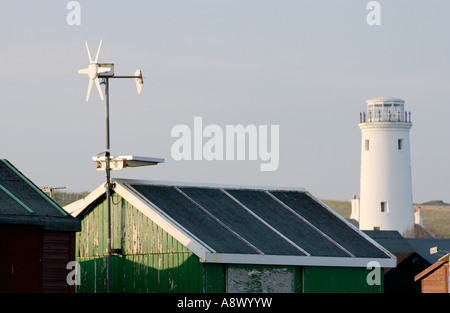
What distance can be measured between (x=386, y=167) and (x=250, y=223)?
221 ft

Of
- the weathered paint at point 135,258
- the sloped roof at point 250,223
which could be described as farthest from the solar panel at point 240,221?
the weathered paint at point 135,258

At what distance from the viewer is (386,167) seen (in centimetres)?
9769

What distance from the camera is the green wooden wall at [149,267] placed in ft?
94.6

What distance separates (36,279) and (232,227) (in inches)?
250

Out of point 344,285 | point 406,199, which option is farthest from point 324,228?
point 406,199

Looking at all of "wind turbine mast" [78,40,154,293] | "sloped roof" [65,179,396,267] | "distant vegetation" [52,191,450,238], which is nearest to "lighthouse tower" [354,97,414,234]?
"distant vegetation" [52,191,450,238]

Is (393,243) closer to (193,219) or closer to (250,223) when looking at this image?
(250,223)

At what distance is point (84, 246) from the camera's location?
3212 cm

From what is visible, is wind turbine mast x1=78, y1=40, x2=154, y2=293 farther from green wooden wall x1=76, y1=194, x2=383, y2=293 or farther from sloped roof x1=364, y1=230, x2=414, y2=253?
sloped roof x1=364, y1=230, x2=414, y2=253

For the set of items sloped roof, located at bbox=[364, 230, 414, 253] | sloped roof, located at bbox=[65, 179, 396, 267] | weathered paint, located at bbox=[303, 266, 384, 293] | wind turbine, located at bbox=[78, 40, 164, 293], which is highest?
wind turbine, located at bbox=[78, 40, 164, 293]

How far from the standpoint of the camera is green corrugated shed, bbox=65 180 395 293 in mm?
28797

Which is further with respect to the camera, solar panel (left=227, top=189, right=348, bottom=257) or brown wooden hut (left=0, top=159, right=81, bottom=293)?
solar panel (left=227, top=189, right=348, bottom=257)

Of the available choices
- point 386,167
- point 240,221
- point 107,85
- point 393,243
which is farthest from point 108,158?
point 386,167
